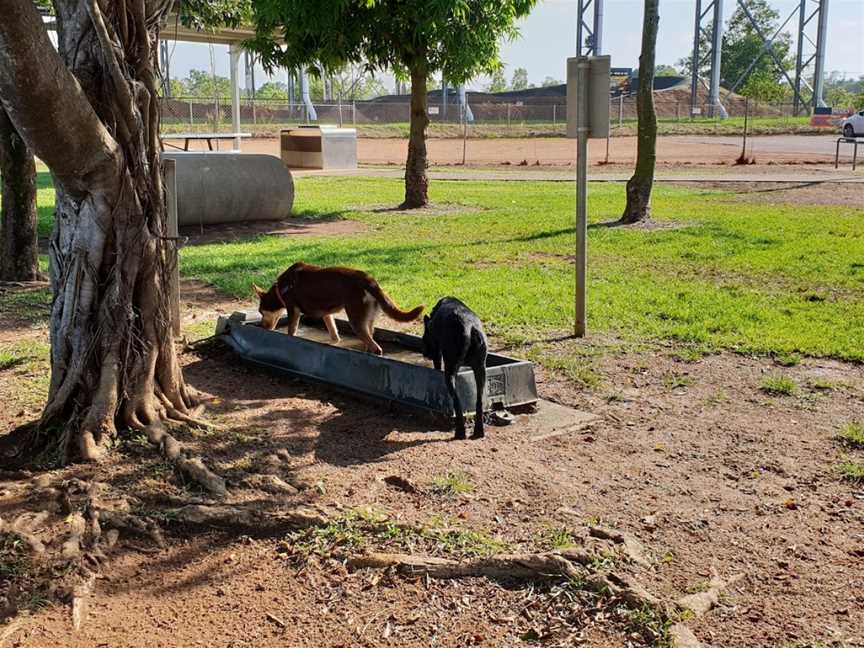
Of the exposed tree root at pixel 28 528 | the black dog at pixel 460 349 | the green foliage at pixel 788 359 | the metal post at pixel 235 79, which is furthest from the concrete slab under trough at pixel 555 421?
the metal post at pixel 235 79

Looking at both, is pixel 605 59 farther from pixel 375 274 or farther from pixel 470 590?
pixel 470 590

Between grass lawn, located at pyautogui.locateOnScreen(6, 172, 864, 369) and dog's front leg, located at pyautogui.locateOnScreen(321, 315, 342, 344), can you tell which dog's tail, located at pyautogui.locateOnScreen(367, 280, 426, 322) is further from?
grass lawn, located at pyautogui.locateOnScreen(6, 172, 864, 369)

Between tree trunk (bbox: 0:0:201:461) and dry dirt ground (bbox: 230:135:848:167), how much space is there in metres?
28.0

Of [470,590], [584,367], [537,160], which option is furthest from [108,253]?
[537,160]

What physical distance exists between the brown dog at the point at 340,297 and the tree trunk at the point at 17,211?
4.65 meters

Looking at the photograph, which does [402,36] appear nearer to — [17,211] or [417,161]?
[417,161]

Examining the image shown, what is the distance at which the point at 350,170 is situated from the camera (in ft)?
102

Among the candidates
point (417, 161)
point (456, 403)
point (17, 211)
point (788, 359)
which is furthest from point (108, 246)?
point (417, 161)

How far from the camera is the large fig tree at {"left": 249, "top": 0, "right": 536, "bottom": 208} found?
53.4 ft

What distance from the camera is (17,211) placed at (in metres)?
10.7

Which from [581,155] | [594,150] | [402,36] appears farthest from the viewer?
[594,150]

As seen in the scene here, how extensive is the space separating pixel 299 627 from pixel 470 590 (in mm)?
739

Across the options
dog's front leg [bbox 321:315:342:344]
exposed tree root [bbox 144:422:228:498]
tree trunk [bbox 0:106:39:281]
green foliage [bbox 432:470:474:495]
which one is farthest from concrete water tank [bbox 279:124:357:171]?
green foliage [bbox 432:470:474:495]

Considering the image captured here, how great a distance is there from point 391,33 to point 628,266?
749 cm
